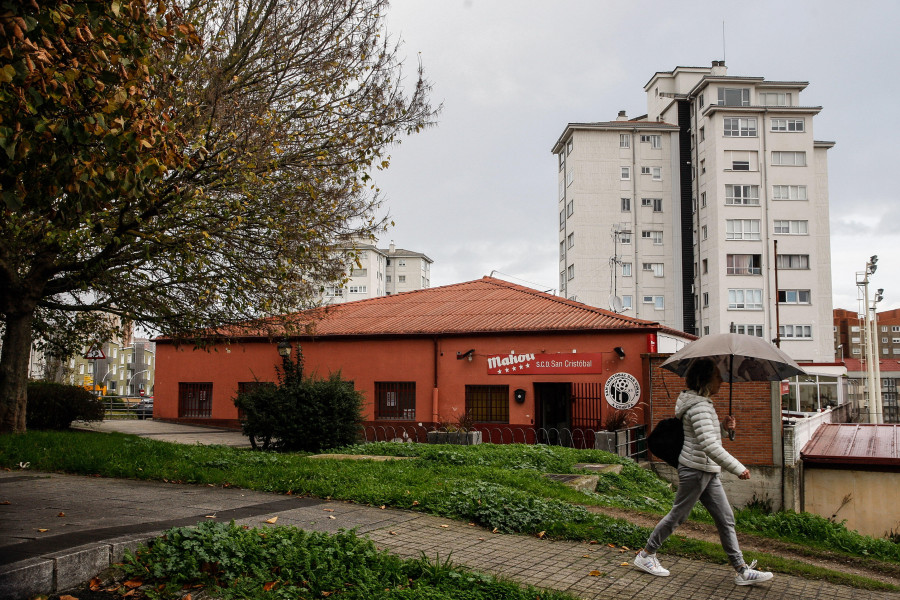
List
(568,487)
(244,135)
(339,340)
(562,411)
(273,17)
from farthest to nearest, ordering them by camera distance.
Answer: (339,340) < (562,411) < (273,17) < (244,135) < (568,487)

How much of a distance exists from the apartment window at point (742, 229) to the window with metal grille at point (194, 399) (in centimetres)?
3849

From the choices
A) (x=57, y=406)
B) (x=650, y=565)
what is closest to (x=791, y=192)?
(x=57, y=406)

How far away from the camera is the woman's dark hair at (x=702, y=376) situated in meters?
5.70

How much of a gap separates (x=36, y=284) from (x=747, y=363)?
482 inches

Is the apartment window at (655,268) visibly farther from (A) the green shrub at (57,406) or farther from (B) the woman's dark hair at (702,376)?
(B) the woman's dark hair at (702,376)

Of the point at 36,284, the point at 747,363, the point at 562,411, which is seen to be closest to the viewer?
the point at 747,363

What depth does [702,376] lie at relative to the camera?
572cm

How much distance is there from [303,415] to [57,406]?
7180 millimetres

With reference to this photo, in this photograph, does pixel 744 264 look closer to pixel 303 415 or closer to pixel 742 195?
pixel 742 195

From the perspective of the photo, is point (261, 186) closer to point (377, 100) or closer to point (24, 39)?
point (377, 100)

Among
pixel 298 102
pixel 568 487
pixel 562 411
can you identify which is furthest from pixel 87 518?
pixel 562 411

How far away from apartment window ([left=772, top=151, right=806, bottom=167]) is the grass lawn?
45.3 meters

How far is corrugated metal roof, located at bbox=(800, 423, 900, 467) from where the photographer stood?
15.0 m

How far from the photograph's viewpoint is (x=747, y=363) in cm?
730
